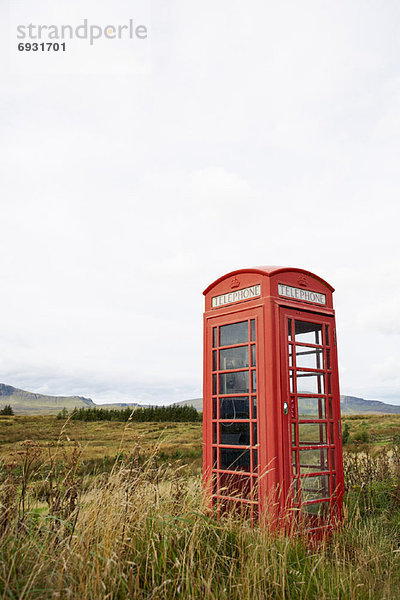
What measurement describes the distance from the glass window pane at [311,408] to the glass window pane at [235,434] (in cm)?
60

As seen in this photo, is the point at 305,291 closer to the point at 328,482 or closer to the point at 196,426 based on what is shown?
the point at 328,482

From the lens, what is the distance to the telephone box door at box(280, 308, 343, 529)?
185 inches

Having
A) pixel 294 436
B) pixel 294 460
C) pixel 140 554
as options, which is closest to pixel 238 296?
pixel 294 436

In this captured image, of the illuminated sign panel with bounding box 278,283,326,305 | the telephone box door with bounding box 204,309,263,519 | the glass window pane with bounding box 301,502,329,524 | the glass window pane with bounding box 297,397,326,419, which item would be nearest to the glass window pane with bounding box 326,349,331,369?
the glass window pane with bounding box 297,397,326,419

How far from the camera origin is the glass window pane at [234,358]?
5003mm

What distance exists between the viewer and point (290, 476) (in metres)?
4.55

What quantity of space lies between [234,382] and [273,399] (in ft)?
1.97

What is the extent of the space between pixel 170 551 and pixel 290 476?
5.85 feet

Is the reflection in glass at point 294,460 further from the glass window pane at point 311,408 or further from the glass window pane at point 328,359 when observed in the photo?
the glass window pane at point 328,359

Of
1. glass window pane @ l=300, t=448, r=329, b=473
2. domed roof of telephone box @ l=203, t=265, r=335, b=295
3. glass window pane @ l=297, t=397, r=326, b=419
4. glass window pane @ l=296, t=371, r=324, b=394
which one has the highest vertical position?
domed roof of telephone box @ l=203, t=265, r=335, b=295

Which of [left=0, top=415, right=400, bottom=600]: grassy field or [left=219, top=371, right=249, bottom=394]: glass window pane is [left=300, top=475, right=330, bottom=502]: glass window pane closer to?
[left=0, top=415, right=400, bottom=600]: grassy field

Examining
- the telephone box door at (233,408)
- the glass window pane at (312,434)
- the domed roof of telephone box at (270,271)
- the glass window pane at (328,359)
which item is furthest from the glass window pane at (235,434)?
the domed roof of telephone box at (270,271)

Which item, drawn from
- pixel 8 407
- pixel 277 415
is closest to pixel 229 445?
pixel 277 415

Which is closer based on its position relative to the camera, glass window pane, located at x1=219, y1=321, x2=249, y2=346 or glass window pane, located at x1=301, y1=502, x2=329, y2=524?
glass window pane, located at x1=301, y1=502, x2=329, y2=524
